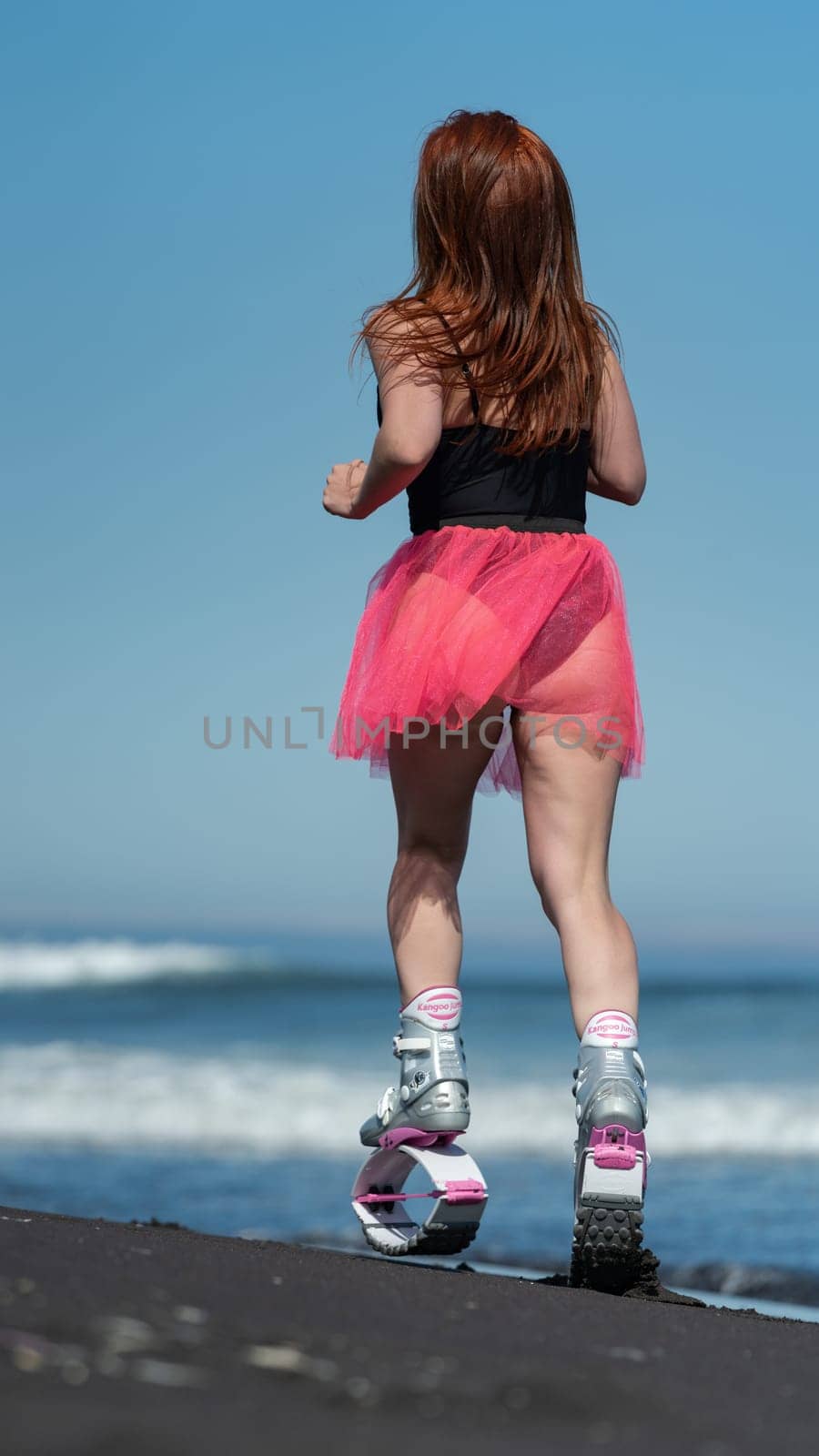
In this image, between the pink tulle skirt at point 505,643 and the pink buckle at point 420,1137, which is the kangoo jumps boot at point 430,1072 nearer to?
the pink buckle at point 420,1137

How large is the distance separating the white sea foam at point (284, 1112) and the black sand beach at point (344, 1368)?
4535 mm

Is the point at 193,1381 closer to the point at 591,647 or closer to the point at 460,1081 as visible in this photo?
the point at 460,1081

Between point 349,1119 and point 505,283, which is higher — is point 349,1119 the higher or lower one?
the lower one

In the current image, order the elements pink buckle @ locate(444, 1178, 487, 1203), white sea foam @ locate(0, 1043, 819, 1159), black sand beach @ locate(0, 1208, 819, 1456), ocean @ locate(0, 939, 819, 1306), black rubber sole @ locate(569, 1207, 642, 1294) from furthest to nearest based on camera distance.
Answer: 1. white sea foam @ locate(0, 1043, 819, 1159)
2. ocean @ locate(0, 939, 819, 1306)
3. pink buckle @ locate(444, 1178, 487, 1203)
4. black rubber sole @ locate(569, 1207, 642, 1294)
5. black sand beach @ locate(0, 1208, 819, 1456)

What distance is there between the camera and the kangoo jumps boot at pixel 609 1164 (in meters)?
1.95

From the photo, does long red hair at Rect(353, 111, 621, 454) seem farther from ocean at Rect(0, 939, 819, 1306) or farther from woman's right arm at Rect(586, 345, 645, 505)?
ocean at Rect(0, 939, 819, 1306)

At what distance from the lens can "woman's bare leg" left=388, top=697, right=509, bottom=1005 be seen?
7.32ft

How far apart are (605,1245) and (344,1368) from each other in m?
0.94

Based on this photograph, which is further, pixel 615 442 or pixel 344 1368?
pixel 615 442

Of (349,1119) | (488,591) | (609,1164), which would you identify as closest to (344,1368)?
(609,1164)

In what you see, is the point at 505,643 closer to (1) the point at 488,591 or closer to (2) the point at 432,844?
(1) the point at 488,591

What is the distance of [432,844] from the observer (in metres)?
2.29

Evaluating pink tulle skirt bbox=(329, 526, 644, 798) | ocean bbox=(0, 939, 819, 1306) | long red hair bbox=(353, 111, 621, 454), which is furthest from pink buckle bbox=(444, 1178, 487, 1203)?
ocean bbox=(0, 939, 819, 1306)

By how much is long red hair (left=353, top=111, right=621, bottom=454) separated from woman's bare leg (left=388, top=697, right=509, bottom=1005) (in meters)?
0.47
